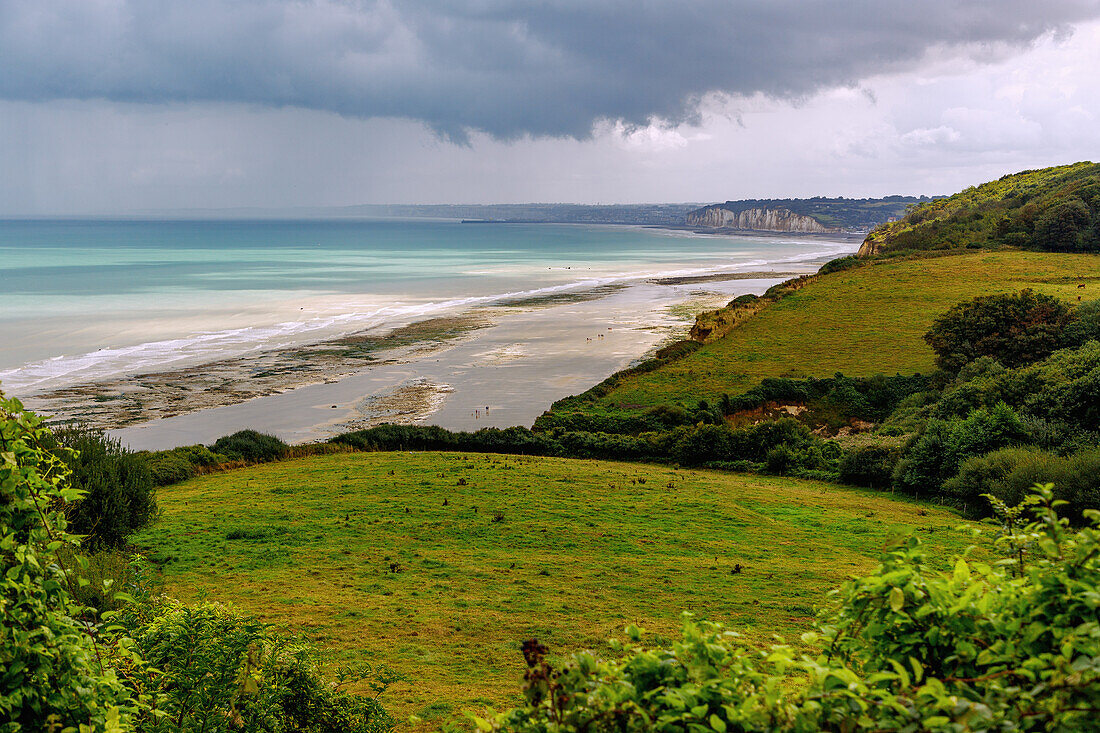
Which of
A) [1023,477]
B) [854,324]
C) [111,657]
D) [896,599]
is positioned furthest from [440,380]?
[896,599]

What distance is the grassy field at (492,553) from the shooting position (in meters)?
11.7

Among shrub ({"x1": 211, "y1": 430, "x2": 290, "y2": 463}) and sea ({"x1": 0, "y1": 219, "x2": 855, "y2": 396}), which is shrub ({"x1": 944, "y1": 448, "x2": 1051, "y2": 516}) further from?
shrub ({"x1": 211, "y1": 430, "x2": 290, "y2": 463})

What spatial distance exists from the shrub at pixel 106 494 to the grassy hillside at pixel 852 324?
2483 centimetres

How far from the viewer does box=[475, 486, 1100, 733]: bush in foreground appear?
3256 mm

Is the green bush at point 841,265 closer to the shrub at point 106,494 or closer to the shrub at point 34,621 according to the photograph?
the shrub at point 106,494

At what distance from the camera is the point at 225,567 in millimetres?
15383

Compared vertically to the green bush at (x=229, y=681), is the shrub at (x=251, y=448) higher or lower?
lower

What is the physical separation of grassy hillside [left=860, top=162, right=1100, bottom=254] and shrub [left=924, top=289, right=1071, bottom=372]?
4065 centimetres

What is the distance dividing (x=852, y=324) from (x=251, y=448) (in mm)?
43709

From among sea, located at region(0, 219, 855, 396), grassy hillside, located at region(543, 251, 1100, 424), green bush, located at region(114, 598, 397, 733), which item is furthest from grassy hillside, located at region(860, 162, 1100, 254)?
green bush, located at region(114, 598, 397, 733)

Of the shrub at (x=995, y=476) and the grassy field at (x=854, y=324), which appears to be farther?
the grassy field at (x=854, y=324)

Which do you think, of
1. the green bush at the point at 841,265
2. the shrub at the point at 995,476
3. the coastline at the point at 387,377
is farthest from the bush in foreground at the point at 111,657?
the green bush at the point at 841,265

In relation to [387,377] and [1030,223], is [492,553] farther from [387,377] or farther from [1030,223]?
[1030,223]

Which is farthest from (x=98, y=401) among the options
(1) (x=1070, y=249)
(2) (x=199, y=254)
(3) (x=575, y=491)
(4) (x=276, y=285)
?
(2) (x=199, y=254)
